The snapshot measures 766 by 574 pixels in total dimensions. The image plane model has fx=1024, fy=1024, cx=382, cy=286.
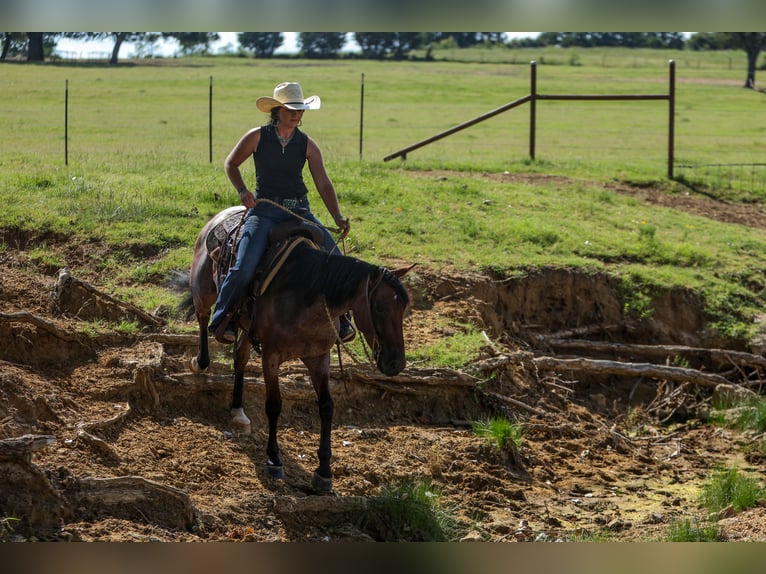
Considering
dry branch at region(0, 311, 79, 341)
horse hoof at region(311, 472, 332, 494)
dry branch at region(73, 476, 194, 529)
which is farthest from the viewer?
dry branch at region(0, 311, 79, 341)

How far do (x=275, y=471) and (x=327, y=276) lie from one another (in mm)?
1763

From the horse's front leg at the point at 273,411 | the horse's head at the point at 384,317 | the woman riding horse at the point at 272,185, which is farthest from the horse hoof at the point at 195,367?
the horse's head at the point at 384,317

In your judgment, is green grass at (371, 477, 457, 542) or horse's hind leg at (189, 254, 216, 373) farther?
horse's hind leg at (189, 254, 216, 373)

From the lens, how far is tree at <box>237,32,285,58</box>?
6088 centimetres

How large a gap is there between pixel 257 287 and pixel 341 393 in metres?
2.32

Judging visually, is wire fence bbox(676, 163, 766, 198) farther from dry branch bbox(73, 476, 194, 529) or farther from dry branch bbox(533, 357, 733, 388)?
dry branch bbox(73, 476, 194, 529)

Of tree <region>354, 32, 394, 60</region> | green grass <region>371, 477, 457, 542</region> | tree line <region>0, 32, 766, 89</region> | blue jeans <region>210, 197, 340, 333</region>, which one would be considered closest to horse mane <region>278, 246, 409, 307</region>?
blue jeans <region>210, 197, 340, 333</region>

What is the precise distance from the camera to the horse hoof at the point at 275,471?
8.61m

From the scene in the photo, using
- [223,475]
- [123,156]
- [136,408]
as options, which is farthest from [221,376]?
[123,156]

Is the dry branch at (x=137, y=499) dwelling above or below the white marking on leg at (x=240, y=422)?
below

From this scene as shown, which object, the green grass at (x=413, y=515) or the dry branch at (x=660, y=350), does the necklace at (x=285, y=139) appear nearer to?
the green grass at (x=413, y=515)

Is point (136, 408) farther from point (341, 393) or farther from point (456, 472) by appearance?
point (456, 472)

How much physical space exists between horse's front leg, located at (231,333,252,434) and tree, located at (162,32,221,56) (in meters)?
31.7

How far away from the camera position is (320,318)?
27.1ft
